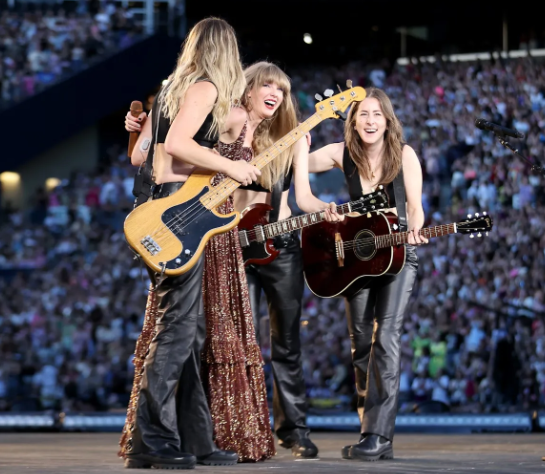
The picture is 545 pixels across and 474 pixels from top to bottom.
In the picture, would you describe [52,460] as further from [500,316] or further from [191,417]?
[500,316]

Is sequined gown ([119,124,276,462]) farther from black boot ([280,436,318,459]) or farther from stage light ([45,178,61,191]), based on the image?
stage light ([45,178,61,191])

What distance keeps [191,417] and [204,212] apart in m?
0.89

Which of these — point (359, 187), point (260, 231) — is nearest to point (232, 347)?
point (260, 231)

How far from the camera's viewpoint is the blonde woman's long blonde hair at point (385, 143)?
5137 millimetres

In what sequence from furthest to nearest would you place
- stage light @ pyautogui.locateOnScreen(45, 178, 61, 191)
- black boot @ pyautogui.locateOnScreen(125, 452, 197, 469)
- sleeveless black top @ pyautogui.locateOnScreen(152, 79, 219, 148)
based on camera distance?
stage light @ pyautogui.locateOnScreen(45, 178, 61, 191), sleeveless black top @ pyautogui.locateOnScreen(152, 79, 219, 148), black boot @ pyautogui.locateOnScreen(125, 452, 197, 469)

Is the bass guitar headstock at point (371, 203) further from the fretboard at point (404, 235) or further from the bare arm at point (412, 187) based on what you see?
the bare arm at point (412, 187)

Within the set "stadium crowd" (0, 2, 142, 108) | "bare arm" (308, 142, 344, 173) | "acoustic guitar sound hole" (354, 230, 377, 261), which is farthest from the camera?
"stadium crowd" (0, 2, 142, 108)

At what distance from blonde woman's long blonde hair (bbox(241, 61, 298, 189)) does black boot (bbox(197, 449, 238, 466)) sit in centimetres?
148

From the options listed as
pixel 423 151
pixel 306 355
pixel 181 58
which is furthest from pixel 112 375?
pixel 181 58

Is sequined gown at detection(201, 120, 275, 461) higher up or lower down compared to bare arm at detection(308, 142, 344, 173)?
lower down

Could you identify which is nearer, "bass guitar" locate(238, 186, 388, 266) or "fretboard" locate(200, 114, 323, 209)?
"fretboard" locate(200, 114, 323, 209)

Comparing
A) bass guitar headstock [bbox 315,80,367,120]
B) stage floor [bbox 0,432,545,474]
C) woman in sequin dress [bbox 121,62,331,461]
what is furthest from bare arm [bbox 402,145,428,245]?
stage floor [bbox 0,432,545,474]

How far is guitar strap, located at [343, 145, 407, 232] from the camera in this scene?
200 inches

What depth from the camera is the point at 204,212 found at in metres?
4.01
